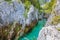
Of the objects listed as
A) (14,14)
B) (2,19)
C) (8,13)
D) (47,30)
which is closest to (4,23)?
(2,19)

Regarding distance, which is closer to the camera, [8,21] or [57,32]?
[57,32]

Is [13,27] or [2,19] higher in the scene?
[2,19]

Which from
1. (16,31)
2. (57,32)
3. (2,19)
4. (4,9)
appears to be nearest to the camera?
(57,32)

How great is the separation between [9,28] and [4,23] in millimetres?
1006

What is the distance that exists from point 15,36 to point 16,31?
2.16ft

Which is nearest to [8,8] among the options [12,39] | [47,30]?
[12,39]

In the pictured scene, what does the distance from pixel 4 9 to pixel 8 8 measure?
37.0 inches

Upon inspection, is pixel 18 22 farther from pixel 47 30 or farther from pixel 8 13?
pixel 47 30

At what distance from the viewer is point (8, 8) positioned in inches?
685

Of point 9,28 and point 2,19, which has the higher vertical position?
point 2,19

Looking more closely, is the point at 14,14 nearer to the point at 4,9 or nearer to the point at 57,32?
the point at 4,9

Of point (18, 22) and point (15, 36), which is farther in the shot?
point (18, 22)

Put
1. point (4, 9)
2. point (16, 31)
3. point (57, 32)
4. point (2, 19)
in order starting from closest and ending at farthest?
point (57, 32) < point (2, 19) < point (4, 9) < point (16, 31)

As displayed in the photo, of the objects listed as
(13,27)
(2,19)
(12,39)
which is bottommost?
(12,39)
